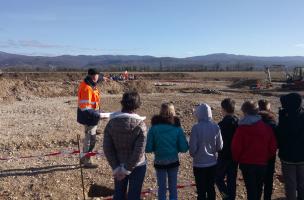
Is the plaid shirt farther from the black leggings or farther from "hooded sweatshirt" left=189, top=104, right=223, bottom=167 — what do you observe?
the black leggings

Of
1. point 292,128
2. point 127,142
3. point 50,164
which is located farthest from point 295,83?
point 127,142

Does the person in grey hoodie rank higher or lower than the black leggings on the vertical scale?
higher

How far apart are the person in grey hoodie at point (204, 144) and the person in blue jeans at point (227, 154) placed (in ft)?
1.17

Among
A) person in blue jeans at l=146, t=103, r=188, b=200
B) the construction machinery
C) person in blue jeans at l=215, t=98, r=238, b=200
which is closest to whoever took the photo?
person in blue jeans at l=146, t=103, r=188, b=200

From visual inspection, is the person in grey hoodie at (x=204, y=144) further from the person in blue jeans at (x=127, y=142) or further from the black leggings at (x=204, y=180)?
the person in blue jeans at (x=127, y=142)

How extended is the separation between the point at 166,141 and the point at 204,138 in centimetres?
50

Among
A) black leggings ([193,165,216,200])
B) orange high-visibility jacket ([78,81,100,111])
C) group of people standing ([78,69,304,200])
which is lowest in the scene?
black leggings ([193,165,216,200])

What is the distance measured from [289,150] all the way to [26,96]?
2447 centimetres

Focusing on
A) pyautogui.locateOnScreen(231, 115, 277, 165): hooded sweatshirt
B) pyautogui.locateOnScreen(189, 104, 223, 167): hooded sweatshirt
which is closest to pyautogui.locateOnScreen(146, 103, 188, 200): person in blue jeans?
pyautogui.locateOnScreen(189, 104, 223, 167): hooded sweatshirt

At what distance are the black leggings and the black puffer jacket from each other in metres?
0.99

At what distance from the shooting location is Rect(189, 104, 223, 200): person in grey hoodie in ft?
18.5

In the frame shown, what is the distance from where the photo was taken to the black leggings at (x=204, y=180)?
5.74m

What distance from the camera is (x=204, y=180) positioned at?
5.76 metres

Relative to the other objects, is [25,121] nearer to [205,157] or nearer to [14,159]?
[14,159]
